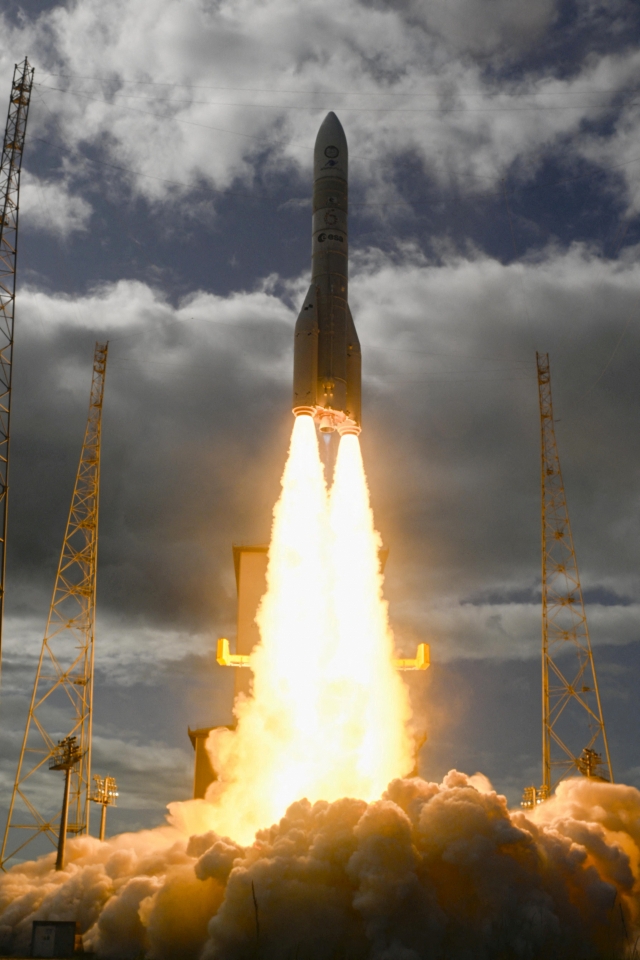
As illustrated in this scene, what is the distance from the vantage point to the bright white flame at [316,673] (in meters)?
36.8

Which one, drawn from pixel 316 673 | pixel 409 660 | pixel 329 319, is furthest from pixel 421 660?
pixel 329 319

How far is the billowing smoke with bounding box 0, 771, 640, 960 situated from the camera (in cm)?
2838

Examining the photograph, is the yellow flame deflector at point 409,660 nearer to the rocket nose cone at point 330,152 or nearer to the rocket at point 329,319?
the rocket at point 329,319

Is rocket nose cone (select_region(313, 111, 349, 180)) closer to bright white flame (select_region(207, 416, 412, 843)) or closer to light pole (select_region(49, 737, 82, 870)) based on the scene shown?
bright white flame (select_region(207, 416, 412, 843))

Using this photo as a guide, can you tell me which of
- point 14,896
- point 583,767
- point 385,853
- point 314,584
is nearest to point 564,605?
point 583,767

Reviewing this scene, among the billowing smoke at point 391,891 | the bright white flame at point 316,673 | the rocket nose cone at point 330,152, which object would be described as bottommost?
the billowing smoke at point 391,891

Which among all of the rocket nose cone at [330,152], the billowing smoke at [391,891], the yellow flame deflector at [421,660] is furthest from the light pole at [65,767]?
the rocket nose cone at [330,152]

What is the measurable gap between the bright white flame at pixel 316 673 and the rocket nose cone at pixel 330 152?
11888 millimetres

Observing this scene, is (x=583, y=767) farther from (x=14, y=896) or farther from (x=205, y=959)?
(x=14, y=896)

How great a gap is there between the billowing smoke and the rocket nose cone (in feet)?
87.0

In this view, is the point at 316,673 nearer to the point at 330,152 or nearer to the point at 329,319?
the point at 329,319

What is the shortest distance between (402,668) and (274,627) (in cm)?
821

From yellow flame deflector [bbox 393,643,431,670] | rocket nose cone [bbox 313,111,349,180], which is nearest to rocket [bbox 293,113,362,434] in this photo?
rocket nose cone [bbox 313,111,349,180]

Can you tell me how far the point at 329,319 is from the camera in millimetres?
40594
